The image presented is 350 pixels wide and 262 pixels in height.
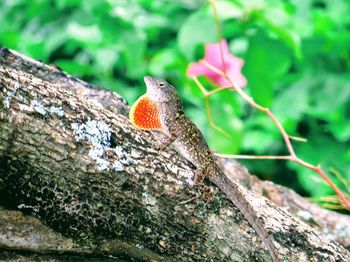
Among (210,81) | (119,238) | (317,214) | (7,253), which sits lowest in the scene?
(7,253)

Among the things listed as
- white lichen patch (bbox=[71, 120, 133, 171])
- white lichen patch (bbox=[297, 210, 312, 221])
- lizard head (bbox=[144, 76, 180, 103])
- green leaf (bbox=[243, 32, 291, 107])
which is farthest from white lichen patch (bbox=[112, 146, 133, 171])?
green leaf (bbox=[243, 32, 291, 107])

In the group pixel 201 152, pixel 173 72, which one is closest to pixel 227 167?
pixel 201 152

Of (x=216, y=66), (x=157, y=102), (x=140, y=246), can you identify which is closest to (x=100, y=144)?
(x=140, y=246)

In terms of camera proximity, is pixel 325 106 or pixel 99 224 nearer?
pixel 99 224

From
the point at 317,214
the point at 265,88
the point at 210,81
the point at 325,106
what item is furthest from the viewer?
the point at 325,106

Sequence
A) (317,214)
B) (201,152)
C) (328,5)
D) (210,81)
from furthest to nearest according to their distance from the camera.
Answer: (328,5) → (210,81) → (317,214) → (201,152)

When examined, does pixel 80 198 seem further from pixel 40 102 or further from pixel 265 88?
pixel 265 88
